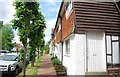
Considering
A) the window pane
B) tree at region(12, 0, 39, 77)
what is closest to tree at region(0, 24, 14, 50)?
tree at region(12, 0, 39, 77)

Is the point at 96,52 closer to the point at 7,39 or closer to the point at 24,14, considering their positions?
the point at 24,14

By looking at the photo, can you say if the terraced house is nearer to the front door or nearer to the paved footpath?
the front door

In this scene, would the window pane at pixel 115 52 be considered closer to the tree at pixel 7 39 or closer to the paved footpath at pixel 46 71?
the paved footpath at pixel 46 71

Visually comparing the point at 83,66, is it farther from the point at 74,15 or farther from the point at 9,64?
the point at 9,64

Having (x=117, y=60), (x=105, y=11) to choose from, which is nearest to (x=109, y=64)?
(x=117, y=60)

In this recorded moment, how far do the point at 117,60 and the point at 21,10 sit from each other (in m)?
6.89

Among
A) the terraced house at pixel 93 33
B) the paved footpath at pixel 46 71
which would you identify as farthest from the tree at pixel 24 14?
the terraced house at pixel 93 33

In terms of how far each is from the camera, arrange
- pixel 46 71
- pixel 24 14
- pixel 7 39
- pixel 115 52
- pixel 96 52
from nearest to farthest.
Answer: pixel 96 52, pixel 115 52, pixel 24 14, pixel 46 71, pixel 7 39

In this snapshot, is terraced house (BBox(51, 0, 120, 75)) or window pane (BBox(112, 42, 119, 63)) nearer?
terraced house (BBox(51, 0, 120, 75))

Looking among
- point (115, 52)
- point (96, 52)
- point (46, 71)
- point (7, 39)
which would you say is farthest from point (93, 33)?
point (7, 39)

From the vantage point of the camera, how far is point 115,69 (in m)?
10.8

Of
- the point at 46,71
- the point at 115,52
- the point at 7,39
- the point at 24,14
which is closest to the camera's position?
the point at 115,52

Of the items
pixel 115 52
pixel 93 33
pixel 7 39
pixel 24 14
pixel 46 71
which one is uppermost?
pixel 7 39

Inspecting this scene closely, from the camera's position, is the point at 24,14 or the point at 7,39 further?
the point at 7,39
